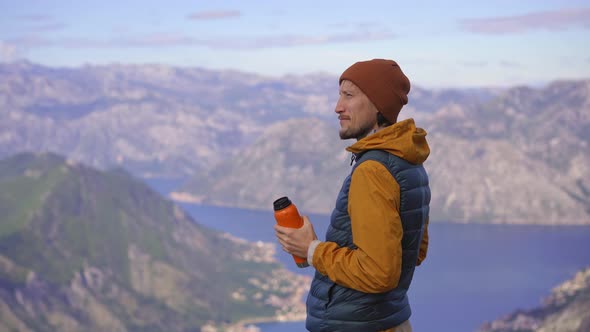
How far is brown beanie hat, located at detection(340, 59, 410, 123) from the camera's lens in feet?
26.2

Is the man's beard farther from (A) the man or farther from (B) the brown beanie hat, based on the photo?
(B) the brown beanie hat

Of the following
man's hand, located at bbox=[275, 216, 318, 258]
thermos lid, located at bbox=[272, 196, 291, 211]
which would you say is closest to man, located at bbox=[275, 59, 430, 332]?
man's hand, located at bbox=[275, 216, 318, 258]

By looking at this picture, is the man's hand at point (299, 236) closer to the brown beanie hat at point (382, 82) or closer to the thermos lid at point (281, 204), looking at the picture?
the thermos lid at point (281, 204)

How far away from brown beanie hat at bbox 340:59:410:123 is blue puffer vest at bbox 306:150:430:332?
0.59 m

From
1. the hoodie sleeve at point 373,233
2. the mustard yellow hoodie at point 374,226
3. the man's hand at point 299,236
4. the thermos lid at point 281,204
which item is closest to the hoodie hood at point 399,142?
the mustard yellow hoodie at point 374,226

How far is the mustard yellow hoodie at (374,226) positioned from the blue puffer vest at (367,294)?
0.12 meters

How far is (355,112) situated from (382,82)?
422 mm

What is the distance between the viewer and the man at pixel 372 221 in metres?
7.40

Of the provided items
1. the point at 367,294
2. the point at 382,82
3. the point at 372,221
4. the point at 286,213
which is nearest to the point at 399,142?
the point at 382,82

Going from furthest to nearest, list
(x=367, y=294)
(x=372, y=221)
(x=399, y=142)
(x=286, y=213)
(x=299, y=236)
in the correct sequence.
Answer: (x=299, y=236) < (x=286, y=213) < (x=367, y=294) < (x=399, y=142) < (x=372, y=221)

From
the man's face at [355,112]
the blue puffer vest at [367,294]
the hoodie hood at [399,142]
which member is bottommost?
the blue puffer vest at [367,294]

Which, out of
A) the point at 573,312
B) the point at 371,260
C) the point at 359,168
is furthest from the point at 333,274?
the point at 573,312

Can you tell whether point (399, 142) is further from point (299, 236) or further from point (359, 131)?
point (299, 236)

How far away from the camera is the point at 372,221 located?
734 centimetres
